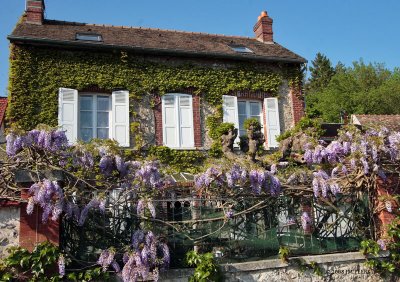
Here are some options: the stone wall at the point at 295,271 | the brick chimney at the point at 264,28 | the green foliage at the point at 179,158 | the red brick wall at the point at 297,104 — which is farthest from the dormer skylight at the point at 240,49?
the stone wall at the point at 295,271

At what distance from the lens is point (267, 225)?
6281mm

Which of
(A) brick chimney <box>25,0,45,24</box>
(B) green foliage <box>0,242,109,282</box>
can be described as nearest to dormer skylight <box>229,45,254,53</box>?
(A) brick chimney <box>25,0,45,24</box>

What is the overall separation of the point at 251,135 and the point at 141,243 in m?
4.08

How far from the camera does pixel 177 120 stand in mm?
12297

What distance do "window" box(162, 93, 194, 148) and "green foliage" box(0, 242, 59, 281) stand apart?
719cm

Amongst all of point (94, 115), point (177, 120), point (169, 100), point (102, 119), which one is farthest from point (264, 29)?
point (94, 115)

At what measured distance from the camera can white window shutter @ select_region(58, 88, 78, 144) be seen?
1129 cm

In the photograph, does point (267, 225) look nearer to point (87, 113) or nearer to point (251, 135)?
point (251, 135)

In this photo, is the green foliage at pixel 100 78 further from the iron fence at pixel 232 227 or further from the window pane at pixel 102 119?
the iron fence at pixel 232 227

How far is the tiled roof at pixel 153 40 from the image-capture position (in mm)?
11961

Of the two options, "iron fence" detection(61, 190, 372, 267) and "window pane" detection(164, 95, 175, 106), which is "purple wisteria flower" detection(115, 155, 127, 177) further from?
"window pane" detection(164, 95, 175, 106)

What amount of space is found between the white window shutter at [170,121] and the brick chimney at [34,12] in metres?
4.89

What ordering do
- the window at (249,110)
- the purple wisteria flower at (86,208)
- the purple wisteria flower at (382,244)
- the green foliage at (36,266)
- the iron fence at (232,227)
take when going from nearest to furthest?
the green foliage at (36,266)
the purple wisteria flower at (86,208)
the iron fence at (232,227)
the purple wisteria flower at (382,244)
the window at (249,110)

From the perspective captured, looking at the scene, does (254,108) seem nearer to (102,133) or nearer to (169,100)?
(169,100)
